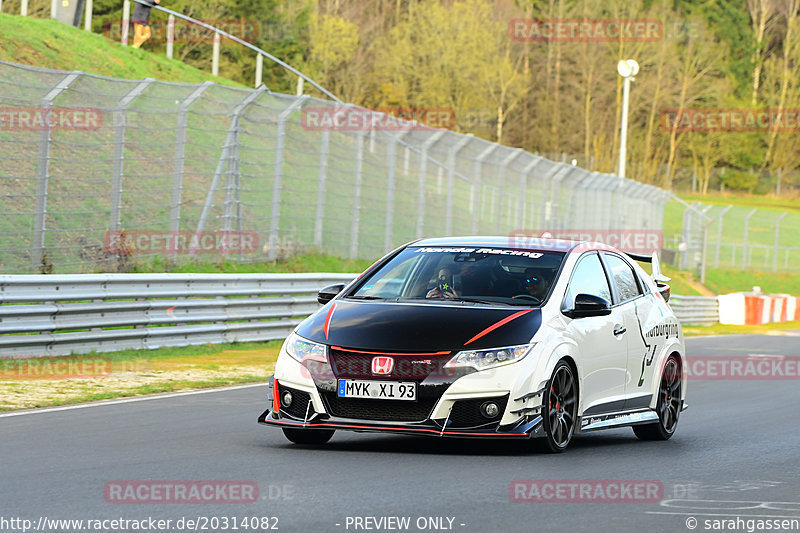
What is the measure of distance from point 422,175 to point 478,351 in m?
18.5

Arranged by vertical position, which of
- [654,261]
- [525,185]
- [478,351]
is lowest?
[478,351]

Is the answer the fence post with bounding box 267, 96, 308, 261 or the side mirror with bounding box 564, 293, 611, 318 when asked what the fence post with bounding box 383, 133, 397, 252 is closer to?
the fence post with bounding box 267, 96, 308, 261

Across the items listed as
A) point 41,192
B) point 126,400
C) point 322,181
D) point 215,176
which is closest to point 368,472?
point 126,400

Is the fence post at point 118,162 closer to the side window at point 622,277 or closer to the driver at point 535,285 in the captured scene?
the side window at point 622,277

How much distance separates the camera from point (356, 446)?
915cm

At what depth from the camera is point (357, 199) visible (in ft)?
81.8

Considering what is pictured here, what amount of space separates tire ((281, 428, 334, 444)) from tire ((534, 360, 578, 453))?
136 cm

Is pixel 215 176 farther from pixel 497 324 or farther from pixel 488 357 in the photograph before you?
pixel 488 357

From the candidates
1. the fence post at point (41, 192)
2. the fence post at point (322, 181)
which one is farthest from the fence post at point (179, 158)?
the fence post at point (322, 181)

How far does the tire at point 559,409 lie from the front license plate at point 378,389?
0.86 m

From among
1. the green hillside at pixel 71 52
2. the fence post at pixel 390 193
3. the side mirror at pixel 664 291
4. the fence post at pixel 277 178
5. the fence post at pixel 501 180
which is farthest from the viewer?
the green hillside at pixel 71 52

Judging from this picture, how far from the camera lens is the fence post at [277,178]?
2266cm

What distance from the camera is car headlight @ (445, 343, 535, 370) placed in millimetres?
8383

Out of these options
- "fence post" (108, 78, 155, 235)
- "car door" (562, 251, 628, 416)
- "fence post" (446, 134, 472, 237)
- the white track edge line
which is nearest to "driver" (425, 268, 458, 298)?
"car door" (562, 251, 628, 416)
